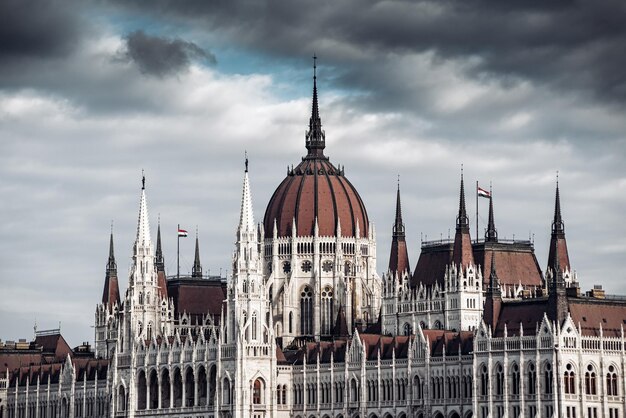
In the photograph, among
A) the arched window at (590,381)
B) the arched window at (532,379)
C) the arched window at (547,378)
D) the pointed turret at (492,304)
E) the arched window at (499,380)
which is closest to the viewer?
the arched window at (547,378)

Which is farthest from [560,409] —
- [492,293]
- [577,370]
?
[492,293]

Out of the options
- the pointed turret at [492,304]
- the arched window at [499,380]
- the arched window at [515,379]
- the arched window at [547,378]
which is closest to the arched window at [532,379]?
the arched window at [547,378]

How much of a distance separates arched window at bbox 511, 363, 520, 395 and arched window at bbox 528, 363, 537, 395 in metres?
1.41

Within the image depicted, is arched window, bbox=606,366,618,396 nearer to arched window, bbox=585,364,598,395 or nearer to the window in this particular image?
arched window, bbox=585,364,598,395

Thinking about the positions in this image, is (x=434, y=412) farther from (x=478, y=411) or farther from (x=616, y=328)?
(x=616, y=328)

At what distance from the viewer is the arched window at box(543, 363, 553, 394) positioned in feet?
609

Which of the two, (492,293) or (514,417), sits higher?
(492,293)

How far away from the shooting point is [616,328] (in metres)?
192

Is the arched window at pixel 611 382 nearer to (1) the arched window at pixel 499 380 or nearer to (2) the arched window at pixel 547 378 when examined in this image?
(2) the arched window at pixel 547 378

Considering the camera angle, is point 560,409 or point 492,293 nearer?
point 560,409

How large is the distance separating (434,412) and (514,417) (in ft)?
39.4

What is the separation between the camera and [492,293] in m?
198

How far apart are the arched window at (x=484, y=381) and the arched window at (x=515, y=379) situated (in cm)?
316

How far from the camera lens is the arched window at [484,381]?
192125 mm
